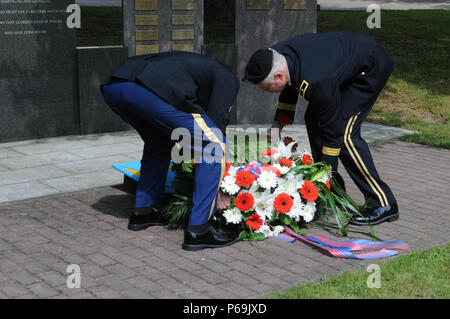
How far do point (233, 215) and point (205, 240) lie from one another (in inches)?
12.6

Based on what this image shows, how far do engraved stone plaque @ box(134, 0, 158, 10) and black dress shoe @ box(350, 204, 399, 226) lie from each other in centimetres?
452

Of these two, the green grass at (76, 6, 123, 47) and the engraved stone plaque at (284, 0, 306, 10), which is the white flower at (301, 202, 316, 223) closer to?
the green grass at (76, 6, 123, 47)

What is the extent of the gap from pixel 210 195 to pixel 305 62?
1.20m

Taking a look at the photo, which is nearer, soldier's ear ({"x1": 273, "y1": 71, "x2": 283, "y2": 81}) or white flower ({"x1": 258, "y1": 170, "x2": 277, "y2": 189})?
soldier's ear ({"x1": 273, "y1": 71, "x2": 283, "y2": 81})

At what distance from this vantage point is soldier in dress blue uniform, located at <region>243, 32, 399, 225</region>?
195 inches

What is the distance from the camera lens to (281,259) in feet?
16.1

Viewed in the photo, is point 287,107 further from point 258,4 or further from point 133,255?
point 258,4

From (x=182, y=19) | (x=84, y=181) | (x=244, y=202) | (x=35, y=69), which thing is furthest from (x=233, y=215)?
(x=182, y=19)

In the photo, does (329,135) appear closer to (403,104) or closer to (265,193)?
(265,193)

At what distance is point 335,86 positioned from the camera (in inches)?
200

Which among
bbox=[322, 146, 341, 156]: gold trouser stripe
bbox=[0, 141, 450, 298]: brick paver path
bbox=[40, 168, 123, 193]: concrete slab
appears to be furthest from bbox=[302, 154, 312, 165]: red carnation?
bbox=[40, 168, 123, 193]: concrete slab

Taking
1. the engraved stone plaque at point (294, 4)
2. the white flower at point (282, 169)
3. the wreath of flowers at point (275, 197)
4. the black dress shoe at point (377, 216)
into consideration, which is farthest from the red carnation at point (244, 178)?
the engraved stone plaque at point (294, 4)
